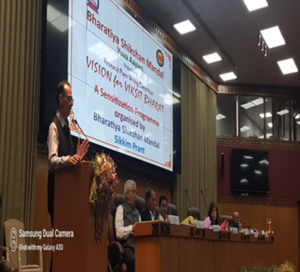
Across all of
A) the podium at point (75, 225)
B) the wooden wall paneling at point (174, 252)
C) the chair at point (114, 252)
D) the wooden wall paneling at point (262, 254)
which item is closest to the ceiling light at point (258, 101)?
the wooden wall paneling at point (262, 254)

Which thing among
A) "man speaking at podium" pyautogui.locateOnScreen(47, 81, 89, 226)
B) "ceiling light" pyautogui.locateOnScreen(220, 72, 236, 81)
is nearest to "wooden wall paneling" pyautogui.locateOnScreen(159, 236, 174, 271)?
"man speaking at podium" pyautogui.locateOnScreen(47, 81, 89, 226)

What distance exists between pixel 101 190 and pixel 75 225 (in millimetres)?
296

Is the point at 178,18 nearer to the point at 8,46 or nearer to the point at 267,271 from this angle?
the point at 8,46

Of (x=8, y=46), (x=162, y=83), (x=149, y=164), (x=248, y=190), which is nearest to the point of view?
(x=8, y=46)

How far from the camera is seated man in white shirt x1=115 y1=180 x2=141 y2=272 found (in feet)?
13.4

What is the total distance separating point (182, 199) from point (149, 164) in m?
1.88

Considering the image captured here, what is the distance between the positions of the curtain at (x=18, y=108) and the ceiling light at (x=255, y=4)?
4.12 m

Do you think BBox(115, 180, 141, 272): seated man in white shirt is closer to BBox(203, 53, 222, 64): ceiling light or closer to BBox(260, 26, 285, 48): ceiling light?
BBox(260, 26, 285, 48): ceiling light

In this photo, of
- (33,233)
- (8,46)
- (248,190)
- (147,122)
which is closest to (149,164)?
(147,122)

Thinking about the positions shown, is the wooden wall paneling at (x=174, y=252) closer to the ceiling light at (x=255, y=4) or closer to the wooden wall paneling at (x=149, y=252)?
the wooden wall paneling at (x=149, y=252)

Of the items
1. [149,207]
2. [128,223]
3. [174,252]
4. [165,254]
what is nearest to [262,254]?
[149,207]

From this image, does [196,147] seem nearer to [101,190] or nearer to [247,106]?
[247,106]

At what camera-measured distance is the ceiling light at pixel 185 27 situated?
8383 millimetres

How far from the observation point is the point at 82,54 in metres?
5.55
